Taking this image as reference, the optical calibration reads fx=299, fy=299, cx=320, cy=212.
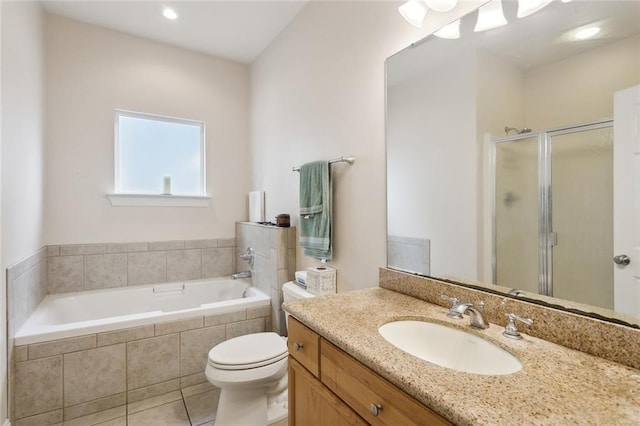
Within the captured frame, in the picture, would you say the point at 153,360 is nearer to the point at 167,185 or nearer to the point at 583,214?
the point at 167,185

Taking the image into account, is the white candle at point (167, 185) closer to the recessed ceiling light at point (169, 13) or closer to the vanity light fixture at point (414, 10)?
the recessed ceiling light at point (169, 13)

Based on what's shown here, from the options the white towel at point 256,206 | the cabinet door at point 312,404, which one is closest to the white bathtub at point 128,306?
the white towel at point 256,206

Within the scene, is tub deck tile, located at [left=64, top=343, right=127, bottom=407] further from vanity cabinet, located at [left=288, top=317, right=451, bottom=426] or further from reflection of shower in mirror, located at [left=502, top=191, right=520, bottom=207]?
reflection of shower in mirror, located at [left=502, top=191, right=520, bottom=207]

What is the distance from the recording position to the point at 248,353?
1706 millimetres

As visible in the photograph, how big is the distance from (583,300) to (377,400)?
69 centimetres

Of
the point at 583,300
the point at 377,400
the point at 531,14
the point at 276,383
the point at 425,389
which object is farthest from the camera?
the point at 276,383

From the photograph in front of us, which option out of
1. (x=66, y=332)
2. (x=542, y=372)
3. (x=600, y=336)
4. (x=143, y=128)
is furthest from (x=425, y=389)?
(x=143, y=128)

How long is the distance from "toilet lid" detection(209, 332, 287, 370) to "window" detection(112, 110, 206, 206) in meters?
1.80

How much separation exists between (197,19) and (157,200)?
5.42 ft

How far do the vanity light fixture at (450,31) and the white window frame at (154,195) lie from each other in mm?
2550

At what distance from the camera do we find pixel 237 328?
2.36 metres

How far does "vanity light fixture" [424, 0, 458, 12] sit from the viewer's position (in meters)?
1.24

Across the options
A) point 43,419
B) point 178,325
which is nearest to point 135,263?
point 178,325

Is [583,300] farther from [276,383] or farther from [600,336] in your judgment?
[276,383]
